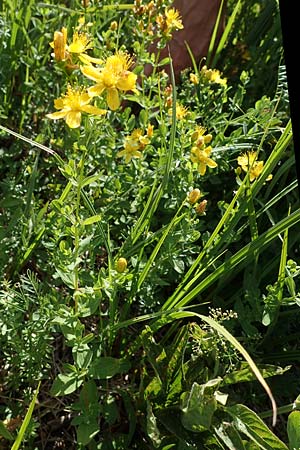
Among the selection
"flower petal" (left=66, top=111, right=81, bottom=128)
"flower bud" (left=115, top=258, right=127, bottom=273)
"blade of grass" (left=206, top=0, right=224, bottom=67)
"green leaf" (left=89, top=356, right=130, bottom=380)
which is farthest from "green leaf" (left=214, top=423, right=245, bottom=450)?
"blade of grass" (left=206, top=0, right=224, bottom=67)

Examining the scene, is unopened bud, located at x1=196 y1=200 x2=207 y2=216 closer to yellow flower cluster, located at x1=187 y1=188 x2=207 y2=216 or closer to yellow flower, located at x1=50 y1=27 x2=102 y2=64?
yellow flower cluster, located at x1=187 y1=188 x2=207 y2=216

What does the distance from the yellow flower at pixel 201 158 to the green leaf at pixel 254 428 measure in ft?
1.37

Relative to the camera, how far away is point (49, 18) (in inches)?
66.4

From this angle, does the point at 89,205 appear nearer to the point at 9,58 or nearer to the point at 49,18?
the point at 9,58

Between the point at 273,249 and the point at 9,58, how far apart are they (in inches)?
27.6

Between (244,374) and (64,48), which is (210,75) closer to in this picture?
(64,48)

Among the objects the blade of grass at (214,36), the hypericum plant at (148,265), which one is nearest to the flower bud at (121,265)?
the hypericum plant at (148,265)

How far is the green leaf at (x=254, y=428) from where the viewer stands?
1112 mm

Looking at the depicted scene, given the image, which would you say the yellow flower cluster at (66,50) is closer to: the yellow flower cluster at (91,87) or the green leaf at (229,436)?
the yellow flower cluster at (91,87)

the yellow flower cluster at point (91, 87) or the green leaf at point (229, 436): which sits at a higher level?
the yellow flower cluster at point (91, 87)

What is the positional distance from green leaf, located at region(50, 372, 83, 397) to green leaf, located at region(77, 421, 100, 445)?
7 centimetres

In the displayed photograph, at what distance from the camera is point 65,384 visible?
1.12 m

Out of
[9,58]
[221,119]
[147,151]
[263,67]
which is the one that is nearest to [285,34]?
[147,151]

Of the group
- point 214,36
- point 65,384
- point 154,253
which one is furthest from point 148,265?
point 214,36
